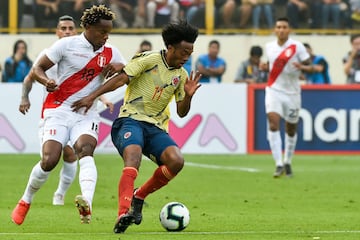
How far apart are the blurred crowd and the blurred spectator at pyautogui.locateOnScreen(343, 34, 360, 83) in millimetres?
1550

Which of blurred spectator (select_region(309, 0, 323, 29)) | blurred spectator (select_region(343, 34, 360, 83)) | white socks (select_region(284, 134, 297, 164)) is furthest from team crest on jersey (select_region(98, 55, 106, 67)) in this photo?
blurred spectator (select_region(309, 0, 323, 29))

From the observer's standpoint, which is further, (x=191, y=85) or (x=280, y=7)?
(x=280, y=7)

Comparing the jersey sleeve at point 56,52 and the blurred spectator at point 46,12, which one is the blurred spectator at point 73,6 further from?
the jersey sleeve at point 56,52

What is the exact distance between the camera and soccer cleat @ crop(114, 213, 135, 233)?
35.5 ft

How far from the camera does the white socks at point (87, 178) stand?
38.3 feet

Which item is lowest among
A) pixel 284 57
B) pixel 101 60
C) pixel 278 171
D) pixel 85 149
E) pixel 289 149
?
pixel 278 171

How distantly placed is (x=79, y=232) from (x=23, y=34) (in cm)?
1658

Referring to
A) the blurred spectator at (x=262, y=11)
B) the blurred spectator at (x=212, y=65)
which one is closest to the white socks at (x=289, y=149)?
the blurred spectator at (x=212, y=65)

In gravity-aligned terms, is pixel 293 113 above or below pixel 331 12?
below

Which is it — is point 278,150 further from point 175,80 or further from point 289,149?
point 175,80

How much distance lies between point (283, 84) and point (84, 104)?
8310mm

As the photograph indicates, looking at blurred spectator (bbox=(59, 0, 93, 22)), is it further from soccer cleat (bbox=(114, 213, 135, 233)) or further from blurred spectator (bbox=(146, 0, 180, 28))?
soccer cleat (bbox=(114, 213, 135, 233))

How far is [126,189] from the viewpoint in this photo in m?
11.1

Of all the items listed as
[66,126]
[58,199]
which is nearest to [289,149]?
[58,199]
